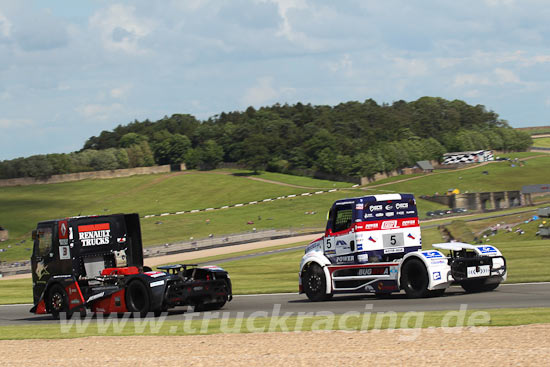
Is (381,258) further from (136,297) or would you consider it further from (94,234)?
(94,234)

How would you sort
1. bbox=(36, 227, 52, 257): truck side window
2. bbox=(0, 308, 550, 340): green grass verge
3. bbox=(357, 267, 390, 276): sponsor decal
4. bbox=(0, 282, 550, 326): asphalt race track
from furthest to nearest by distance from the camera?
bbox=(36, 227, 52, 257): truck side window
bbox=(357, 267, 390, 276): sponsor decal
bbox=(0, 282, 550, 326): asphalt race track
bbox=(0, 308, 550, 340): green grass verge

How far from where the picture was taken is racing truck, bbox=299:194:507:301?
20.9 metres

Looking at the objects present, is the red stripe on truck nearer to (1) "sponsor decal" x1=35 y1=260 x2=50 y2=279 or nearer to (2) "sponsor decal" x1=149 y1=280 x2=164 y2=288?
(1) "sponsor decal" x1=35 y1=260 x2=50 y2=279

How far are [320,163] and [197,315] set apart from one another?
156193 millimetres

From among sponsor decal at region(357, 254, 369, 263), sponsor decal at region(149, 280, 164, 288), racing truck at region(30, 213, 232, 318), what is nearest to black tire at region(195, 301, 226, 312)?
racing truck at region(30, 213, 232, 318)

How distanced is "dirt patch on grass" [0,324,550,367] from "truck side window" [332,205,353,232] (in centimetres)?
736

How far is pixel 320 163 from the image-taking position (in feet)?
579

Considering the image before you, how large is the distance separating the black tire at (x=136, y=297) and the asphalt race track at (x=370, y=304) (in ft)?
2.81

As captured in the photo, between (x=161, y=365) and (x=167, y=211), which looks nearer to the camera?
(x=161, y=365)

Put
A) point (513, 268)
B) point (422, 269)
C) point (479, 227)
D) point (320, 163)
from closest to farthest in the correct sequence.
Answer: point (422, 269) < point (513, 268) < point (479, 227) < point (320, 163)

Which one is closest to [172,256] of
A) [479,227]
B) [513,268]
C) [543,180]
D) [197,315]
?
[479,227]

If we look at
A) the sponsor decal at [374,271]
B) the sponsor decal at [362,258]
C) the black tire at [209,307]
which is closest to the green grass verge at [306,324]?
the black tire at [209,307]

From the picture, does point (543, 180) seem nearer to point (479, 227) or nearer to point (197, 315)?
point (479, 227)

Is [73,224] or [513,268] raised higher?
[73,224]
